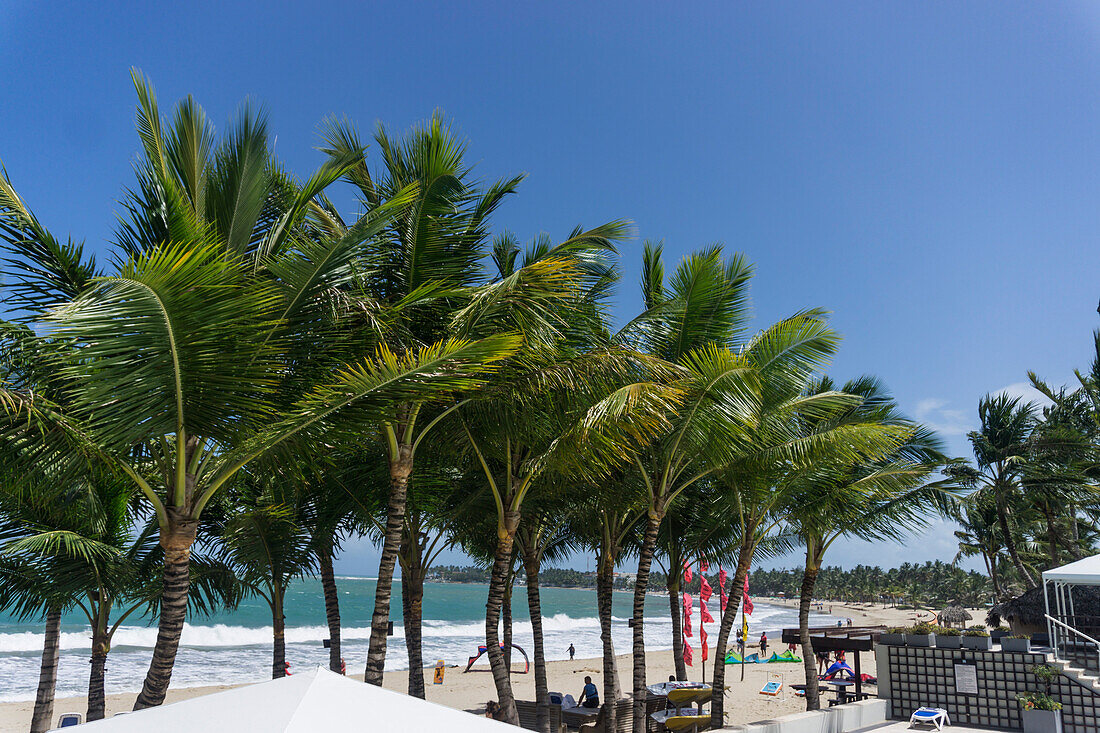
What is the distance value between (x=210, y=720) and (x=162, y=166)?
527 centimetres

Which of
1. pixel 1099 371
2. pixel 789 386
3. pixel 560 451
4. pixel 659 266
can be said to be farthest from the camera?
pixel 1099 371

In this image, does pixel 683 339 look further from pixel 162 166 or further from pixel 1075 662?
pixel 1075 662

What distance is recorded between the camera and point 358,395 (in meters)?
5.89

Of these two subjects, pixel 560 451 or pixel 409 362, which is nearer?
pixel 409 362

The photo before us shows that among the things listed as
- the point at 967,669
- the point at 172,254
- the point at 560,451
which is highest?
the point at 172,254

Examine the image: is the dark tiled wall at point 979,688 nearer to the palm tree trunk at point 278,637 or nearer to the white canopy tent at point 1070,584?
the white canopy tent at point 1070,584

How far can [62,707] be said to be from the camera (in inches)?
827

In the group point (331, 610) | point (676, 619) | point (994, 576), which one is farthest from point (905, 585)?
point (331, 610)

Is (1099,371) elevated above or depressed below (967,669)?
above

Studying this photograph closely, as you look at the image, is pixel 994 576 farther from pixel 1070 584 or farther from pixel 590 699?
pixel 590 699

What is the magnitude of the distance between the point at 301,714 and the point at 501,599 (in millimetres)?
8302

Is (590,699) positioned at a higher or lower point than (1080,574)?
lower

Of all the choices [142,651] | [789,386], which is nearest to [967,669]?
[789,386]

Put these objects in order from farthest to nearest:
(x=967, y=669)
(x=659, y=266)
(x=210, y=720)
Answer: (x=967, y=669), (x=659, y=266), (x=210, y=720)
